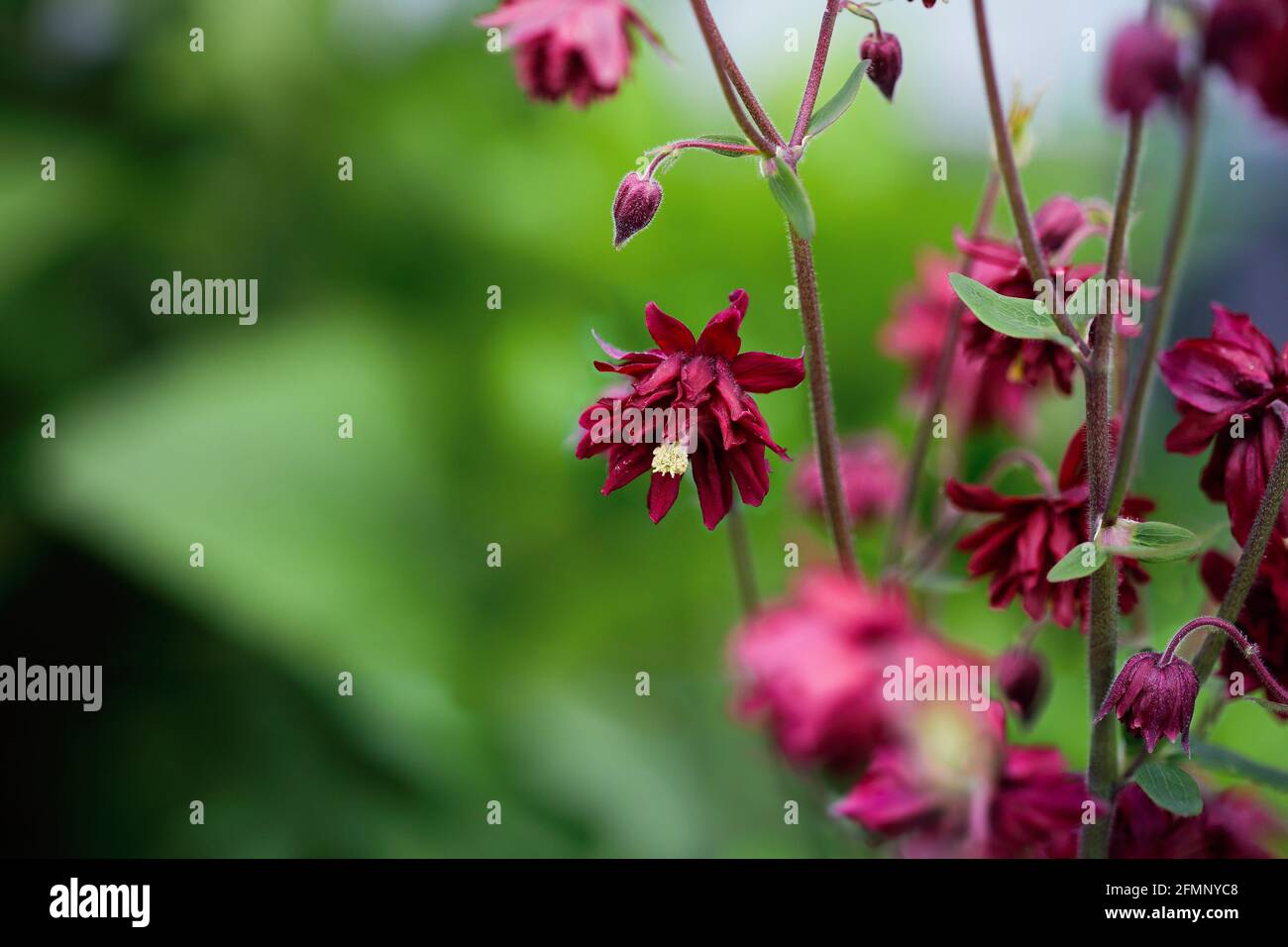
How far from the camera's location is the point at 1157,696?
0.75 metres

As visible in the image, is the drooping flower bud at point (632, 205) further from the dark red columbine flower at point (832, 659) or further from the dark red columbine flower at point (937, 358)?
the dark red columbine flower at point (937, 358)

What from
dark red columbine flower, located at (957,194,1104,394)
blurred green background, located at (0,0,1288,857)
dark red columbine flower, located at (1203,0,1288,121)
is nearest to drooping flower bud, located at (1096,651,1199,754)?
dark red columbine flower, located at (957,194,1104,394)

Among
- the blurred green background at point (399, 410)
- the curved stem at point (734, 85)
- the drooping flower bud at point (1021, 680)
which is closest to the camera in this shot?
the curved stem at point (734, 85)

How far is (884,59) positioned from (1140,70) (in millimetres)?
193

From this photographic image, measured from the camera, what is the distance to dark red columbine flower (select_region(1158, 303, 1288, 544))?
2.66 feet

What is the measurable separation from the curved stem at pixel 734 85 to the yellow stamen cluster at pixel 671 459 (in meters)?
0.20

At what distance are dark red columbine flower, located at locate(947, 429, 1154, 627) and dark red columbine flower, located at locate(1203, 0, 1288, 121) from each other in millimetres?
253

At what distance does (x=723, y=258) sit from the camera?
251cm

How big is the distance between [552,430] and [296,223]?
857 millimetres

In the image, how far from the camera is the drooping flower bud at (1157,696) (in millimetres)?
742

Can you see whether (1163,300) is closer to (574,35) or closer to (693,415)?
(693,415)

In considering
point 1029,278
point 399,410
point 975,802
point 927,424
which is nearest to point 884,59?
point 1029,278

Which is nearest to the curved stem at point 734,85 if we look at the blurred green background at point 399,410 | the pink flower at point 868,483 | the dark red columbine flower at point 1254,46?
the dark red columbine flower at point 1254,46
